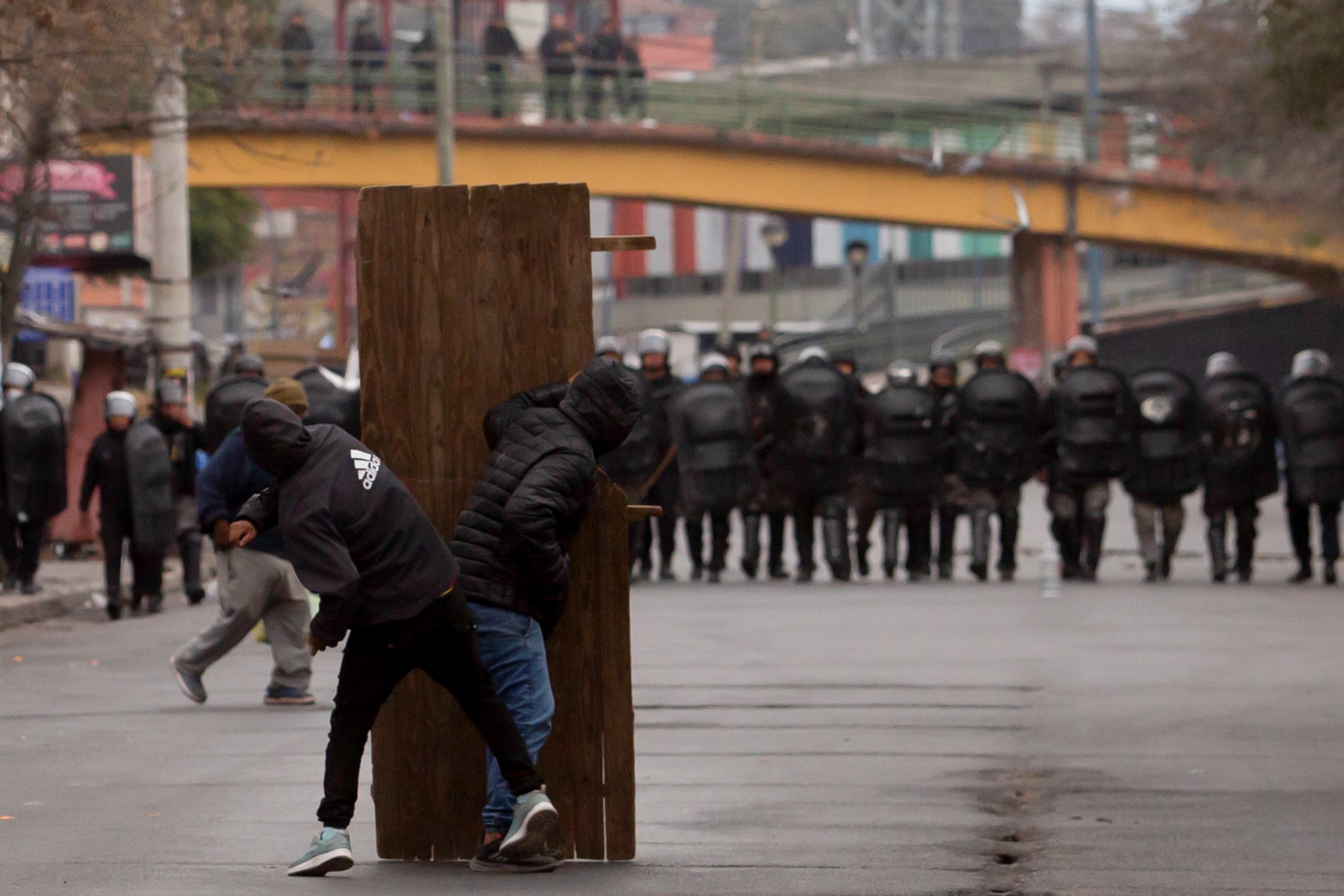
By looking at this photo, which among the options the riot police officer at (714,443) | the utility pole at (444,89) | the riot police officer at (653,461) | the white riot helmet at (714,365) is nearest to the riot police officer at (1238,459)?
the riot police officer at (714,443)

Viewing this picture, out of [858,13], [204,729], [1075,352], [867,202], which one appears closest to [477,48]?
[867,202]

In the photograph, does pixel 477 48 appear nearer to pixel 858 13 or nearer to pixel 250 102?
pixel 250 102

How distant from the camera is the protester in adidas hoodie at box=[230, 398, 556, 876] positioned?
6832 millimetres

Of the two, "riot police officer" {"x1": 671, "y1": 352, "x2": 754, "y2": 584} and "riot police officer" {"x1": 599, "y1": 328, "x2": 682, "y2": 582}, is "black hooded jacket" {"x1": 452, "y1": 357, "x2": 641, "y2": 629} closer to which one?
"riot police officer" {"x1": 599, "y1": 328, "x2": 682, "y2": 582}

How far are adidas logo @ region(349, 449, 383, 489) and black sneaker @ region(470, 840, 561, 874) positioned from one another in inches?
47.0

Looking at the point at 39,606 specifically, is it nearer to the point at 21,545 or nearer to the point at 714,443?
the point at 21,545

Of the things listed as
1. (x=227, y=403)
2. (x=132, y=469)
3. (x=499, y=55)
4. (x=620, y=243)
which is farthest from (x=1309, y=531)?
(x=499, y=55)

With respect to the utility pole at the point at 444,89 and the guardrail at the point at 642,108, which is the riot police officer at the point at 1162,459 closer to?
the guardrail at the point at 642,108

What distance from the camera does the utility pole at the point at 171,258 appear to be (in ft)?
71.7

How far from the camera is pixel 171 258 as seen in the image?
22203 mm

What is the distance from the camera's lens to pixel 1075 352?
61.5 ft

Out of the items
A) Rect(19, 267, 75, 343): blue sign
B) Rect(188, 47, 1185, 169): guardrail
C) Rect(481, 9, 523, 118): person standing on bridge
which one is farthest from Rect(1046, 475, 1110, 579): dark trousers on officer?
Rect(481, 9, 523, 118): person standing on bridge

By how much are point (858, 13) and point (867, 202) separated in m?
45.1

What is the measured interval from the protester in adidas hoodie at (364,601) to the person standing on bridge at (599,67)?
1232 inches
